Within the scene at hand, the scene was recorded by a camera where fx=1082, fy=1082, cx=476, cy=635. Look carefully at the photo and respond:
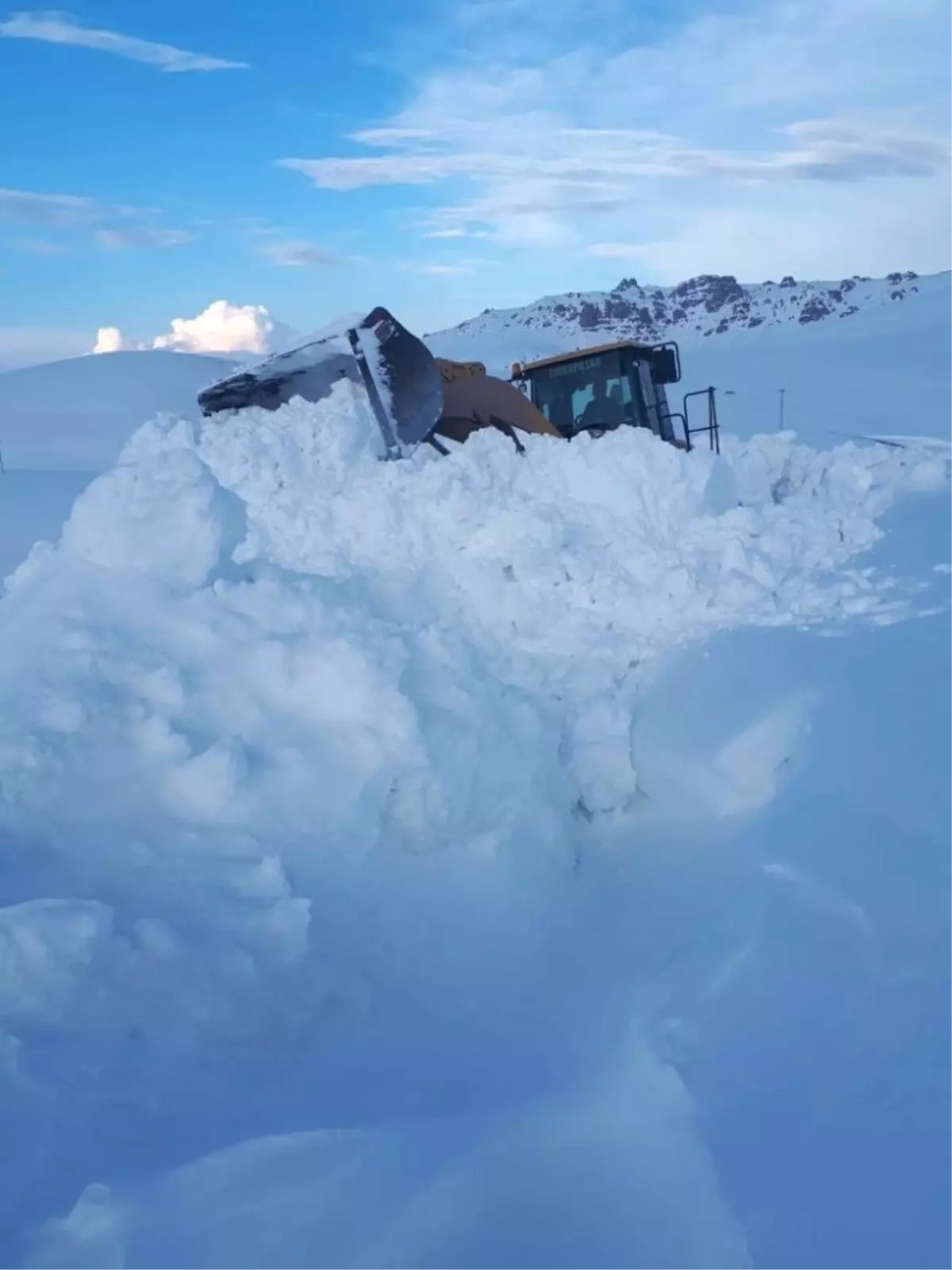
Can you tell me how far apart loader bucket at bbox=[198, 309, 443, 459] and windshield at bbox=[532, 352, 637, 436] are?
9.05 ft

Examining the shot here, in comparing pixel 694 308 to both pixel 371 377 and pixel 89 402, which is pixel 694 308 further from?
pixel 371 377

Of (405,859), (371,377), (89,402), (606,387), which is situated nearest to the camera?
(405,859)

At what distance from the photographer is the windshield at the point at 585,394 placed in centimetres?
954

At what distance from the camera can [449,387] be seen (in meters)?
7.95

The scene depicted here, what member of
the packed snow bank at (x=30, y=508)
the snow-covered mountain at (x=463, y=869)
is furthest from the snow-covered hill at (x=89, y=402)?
the snow-covered mountain at (x=463, y=869)

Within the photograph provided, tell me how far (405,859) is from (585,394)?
6390 millimetres

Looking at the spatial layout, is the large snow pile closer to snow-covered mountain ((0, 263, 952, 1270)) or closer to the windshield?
snow-covered mountain ((0, 263, 952, 1270))

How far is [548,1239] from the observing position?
246 centimetres

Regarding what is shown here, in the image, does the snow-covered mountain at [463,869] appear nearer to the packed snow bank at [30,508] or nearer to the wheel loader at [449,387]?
the wheel loader at [449,387]

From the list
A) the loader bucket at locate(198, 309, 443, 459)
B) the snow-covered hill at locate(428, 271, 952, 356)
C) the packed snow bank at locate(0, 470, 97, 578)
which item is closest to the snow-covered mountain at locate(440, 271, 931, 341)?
the snow-covered hill at locate(428, 271, 952, 356)

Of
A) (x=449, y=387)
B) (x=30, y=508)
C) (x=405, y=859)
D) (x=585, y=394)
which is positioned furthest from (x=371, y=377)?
(x=30, y=508)

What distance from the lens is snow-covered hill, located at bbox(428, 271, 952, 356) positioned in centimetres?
5631

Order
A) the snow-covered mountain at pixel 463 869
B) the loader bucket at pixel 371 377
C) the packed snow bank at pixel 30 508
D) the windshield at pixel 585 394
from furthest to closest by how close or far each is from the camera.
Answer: the packed snow bank at pixel 30 508
the windshield at pixel 585 394
the loader bucket at pixel 371 377
the snow-covered mountain at pixel 463 869

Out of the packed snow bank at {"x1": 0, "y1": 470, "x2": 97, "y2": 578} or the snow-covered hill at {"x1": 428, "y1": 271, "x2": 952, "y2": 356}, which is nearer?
the packed snow bank at {"x1": 0, "y1": 470, "x2": 97, "y2": 578}
